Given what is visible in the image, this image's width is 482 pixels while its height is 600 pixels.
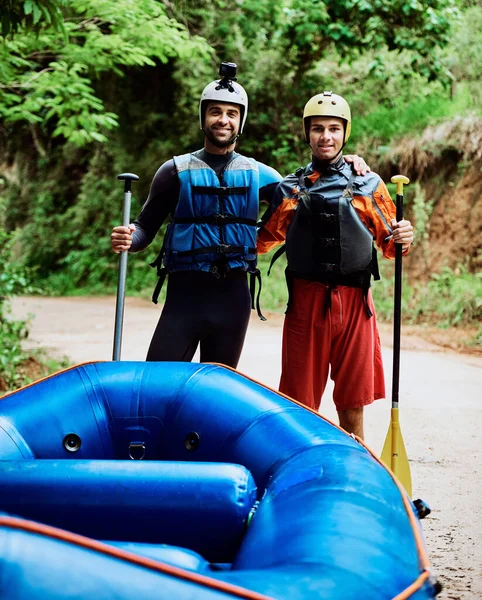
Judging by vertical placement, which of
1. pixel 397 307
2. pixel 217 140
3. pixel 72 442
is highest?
pixel 217 140

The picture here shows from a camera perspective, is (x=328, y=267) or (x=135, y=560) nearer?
(x=135, y=560)

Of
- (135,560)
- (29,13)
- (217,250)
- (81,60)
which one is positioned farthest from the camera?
(81,60)

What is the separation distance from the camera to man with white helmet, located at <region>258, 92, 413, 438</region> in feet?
11.2

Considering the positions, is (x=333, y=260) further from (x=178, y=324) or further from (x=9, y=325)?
(x=9, y=325)

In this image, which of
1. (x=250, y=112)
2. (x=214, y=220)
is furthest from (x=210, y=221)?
(x=250, y=112)

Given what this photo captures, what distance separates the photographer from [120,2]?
6941 millimetres

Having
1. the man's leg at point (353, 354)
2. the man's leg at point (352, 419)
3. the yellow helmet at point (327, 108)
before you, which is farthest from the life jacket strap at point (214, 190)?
the man's leg at point (352, 419)

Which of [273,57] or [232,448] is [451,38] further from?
[232,448]

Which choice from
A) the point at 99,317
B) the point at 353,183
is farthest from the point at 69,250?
the point at 353,183

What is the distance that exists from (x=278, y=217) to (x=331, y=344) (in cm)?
65

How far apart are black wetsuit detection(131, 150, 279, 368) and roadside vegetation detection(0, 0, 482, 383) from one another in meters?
3.04

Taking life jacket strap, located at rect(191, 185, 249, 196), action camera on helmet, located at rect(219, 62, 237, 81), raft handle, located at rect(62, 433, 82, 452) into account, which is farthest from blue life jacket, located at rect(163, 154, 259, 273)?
raft handle, located at rect(62, 433, 82, 452)

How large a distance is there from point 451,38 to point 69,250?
827 centimetres

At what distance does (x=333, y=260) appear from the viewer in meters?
3.44
